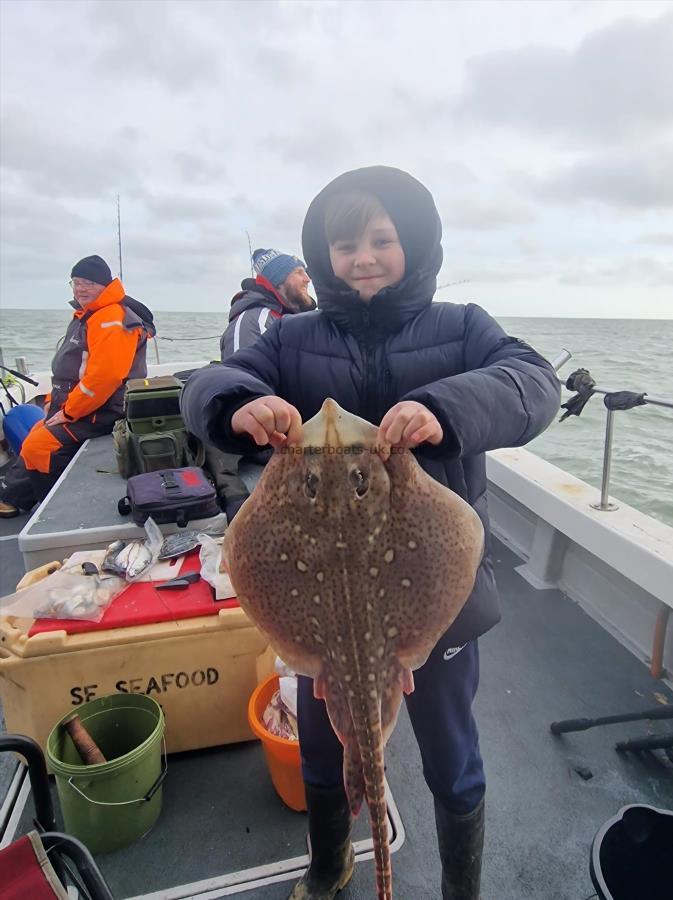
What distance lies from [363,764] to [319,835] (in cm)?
96

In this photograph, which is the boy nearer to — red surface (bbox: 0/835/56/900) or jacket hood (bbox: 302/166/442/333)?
jacket hood (bbox: 302/166/442/333)

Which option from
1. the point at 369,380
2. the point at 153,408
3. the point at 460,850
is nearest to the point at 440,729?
the point at 460,850

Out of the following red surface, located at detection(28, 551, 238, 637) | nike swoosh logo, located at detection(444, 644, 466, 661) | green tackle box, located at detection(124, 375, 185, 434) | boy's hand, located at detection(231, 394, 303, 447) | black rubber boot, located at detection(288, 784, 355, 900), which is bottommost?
black rubber boot, located at detection(288, 784, 355, 900)

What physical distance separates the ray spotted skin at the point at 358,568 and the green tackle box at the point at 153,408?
343 cm

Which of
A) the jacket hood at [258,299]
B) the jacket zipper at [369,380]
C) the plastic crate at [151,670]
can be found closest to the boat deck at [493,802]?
the plastic crate at [151,670]

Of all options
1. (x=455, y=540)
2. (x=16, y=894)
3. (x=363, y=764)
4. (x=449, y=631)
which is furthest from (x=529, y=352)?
(x=16, y=894)

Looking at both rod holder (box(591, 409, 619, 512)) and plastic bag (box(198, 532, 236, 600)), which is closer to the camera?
plastic bag (box(198, 532, 236, 600))

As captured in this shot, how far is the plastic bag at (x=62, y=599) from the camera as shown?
2.72 m

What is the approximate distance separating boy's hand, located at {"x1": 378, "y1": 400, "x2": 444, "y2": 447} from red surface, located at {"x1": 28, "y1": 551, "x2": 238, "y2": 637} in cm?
176

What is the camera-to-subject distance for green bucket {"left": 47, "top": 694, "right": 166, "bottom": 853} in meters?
2.37

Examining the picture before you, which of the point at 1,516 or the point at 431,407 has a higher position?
the point at 431,407

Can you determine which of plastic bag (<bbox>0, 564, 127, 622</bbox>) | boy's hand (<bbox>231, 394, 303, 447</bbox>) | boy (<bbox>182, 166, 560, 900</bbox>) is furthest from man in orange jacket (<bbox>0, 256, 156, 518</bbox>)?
boy's hand (<bbox>231, 394, 303, 447</bbox>)

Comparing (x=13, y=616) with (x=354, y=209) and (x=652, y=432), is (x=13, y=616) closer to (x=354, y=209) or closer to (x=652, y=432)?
(x=354, y=209)

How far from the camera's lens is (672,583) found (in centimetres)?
319
